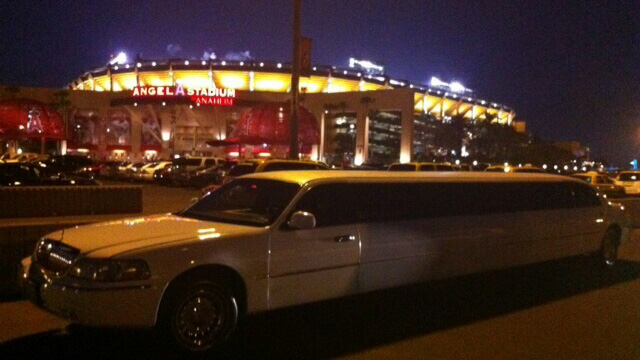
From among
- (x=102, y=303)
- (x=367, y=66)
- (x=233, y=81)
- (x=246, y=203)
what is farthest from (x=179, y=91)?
(x=102, y=303)

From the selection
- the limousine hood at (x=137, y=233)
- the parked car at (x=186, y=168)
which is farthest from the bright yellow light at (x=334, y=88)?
the limousine hood at (x=137, y=233)

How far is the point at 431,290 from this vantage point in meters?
8.70

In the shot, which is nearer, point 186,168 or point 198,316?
point 198,316

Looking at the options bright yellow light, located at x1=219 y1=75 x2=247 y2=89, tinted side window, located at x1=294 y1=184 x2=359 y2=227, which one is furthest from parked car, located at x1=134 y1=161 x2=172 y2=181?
bright yellow light, located at x1=219 y1=75 x2=247 y2=89

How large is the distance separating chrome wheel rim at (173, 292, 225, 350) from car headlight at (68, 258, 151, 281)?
513 millimetres

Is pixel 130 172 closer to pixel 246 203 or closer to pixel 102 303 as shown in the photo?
pixel 246 203

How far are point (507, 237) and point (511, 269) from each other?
24.9 inches

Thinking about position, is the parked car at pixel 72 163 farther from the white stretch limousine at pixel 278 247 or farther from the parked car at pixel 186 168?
the white stretch limousine at pixel 278 247

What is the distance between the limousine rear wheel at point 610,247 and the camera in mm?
10602

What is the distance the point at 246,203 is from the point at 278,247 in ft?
4.04

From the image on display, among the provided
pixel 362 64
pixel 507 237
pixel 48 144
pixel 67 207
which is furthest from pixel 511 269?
pixel 362 64

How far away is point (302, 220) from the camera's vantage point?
6.04m

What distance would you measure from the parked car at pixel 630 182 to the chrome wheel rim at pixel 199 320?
108 feet

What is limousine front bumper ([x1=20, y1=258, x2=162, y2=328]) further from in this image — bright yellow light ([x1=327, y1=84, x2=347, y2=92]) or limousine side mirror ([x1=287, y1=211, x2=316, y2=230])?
bright yellow light ([x1=327, y1=84, x2=347, y2=92])
